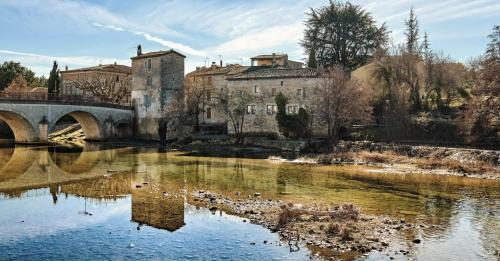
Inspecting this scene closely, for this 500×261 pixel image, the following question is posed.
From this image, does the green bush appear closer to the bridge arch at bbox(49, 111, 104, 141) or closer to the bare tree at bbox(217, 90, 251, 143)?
the bare tree at bbox(217, 90, 251, 143)

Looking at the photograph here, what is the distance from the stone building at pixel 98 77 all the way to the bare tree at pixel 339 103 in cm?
3846

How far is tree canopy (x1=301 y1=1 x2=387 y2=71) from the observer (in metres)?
58.5

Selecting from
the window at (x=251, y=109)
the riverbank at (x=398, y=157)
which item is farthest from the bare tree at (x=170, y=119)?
the riverbank at (x=398, y=157)

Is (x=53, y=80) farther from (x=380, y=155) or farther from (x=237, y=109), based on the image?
(x=380, y=155)

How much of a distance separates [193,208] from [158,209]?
1500mm

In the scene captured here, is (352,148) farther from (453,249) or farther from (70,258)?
(70,258)

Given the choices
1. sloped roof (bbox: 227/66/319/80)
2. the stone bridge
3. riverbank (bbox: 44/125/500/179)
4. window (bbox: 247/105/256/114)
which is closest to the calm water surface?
riverbank (bbox: 44/125/500/179)

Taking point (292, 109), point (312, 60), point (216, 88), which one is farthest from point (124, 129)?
point (312, 60)

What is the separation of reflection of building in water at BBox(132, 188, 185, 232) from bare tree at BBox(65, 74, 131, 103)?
51.1m

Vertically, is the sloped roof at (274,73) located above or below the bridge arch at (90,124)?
above

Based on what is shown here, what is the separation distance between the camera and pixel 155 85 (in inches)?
2314

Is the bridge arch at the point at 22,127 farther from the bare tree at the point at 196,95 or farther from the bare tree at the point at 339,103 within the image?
the bare tree at the point at 339,103

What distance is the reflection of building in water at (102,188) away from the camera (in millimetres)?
22550

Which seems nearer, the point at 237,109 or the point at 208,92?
the point at 237,109
